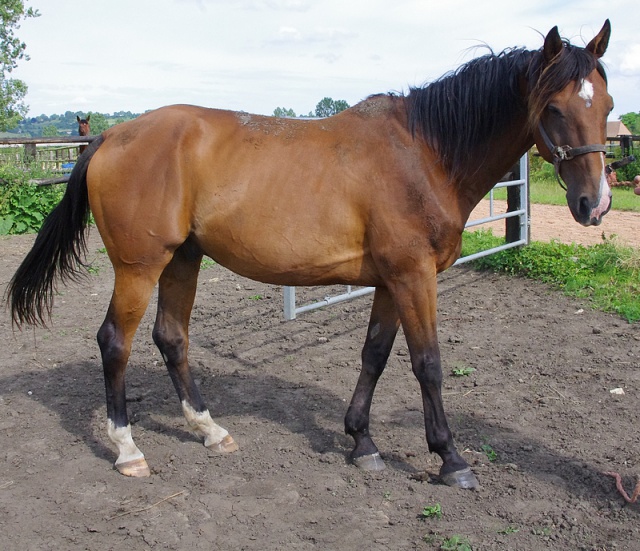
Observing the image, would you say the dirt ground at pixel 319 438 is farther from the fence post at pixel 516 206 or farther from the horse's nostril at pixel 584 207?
the fence post at pixel 516 206

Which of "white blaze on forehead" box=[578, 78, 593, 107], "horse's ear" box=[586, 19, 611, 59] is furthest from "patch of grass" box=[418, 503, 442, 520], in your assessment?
"horse's ear" box=[586, 19, 611, 59]

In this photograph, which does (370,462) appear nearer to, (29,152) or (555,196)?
(29,152)

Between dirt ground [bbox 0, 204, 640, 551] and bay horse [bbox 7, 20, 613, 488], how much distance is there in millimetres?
273

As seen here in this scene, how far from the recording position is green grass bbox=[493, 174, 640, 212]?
12.1 metres

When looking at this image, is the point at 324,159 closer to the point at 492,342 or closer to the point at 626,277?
the point at 492,342

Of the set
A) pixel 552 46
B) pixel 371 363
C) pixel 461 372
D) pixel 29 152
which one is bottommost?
pixel 461 372

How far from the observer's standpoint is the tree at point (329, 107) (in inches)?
201

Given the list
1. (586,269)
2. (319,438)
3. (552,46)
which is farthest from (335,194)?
(586,269)

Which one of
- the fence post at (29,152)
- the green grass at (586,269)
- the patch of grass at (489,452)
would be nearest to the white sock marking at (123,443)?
the patch of grass at (489,452)

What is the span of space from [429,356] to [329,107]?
111 inches

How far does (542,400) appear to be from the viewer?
4.08 metres

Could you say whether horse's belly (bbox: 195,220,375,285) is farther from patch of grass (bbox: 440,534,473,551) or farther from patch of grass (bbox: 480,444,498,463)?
patch of grass (bbox: 440,534,473,551)

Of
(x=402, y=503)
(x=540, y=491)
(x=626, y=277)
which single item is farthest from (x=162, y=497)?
(x=626, y=277)

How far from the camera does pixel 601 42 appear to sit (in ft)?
9.26
